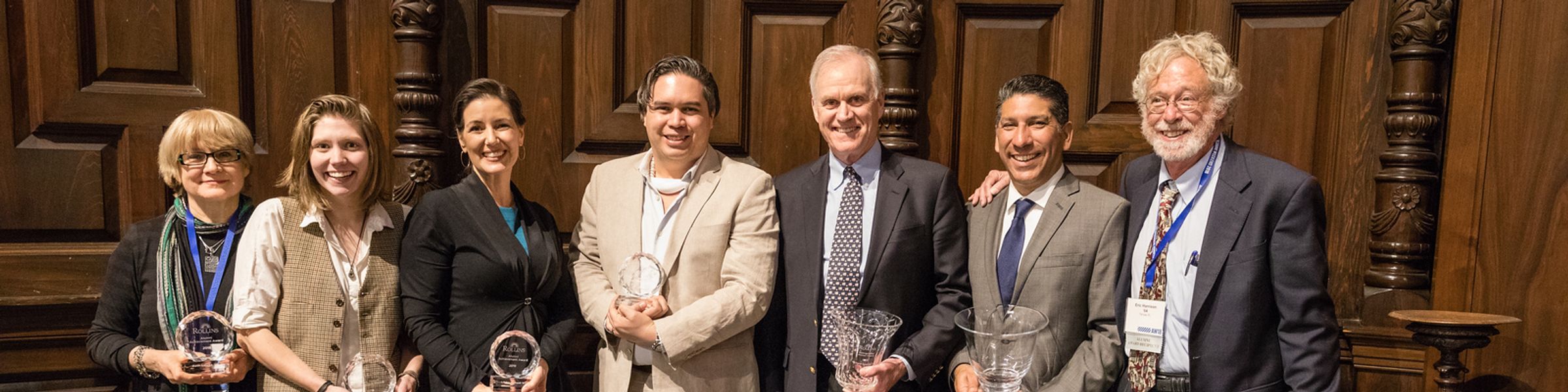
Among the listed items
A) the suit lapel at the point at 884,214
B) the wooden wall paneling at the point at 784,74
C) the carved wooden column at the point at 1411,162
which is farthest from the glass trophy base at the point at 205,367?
the carved wooden column at the point at 1411,162

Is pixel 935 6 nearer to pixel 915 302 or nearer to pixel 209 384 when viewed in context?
pixel 915 302

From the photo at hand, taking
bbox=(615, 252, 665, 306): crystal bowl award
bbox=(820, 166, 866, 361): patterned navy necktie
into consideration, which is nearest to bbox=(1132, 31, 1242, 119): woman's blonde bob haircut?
bbox=(820, 166, 866, 361): patterned navy necktie

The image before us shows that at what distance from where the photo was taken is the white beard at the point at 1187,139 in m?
2.09

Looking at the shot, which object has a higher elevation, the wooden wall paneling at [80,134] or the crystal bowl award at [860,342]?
the wooden wall paneling at [80,134]

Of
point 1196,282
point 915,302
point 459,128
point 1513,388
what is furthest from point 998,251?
point 1513,388

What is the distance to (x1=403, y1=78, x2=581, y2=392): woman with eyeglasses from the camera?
7.05 ft

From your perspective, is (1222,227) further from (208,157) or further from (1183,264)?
(208,157)

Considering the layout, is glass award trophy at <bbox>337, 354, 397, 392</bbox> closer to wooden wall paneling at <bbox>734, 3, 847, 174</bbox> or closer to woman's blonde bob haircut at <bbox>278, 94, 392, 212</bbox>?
woman's blonde bob haircut at <bbox>278, 94, 392, 212</bbox>

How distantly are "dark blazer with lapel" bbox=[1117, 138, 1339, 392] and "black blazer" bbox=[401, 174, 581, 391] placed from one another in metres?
1.60

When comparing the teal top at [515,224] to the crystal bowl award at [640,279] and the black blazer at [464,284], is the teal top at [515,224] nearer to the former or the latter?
the black blazer at [464,284]

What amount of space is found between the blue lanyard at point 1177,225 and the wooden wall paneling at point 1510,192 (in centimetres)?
133

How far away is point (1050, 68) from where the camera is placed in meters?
3.10

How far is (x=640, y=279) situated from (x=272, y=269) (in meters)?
0.89

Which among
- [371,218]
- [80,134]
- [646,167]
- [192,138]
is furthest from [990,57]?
[80,134]
